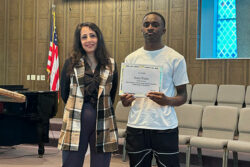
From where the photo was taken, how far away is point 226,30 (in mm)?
7293

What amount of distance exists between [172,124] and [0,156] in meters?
4.05

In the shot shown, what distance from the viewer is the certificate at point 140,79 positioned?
2148 millimetres

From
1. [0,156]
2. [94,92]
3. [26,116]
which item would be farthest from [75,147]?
[0,156]

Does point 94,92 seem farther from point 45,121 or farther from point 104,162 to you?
point 45,121

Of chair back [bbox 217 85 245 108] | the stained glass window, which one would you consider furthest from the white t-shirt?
the stained glass window

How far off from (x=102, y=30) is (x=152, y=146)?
6124mm

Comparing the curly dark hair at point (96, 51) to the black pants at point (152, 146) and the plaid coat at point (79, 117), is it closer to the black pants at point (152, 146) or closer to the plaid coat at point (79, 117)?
the plaid coat at point (79, 117)

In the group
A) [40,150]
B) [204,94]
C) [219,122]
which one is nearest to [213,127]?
[219,122]

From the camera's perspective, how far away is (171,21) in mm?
7352

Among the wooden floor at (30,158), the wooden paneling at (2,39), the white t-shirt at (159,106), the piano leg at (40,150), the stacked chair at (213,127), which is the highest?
the wooden paneling at (2,39)

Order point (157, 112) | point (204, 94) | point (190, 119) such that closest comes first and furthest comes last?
point (157, 112)
point (190, 119)
point (204, 94)

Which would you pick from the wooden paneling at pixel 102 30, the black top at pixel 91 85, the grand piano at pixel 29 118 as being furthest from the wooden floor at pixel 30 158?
the black top at pixel 91 85

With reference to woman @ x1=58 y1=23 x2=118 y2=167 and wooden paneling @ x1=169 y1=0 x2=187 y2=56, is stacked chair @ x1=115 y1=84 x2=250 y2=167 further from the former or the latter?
woman @ x1=58 y1=23 x2=118 y2=167

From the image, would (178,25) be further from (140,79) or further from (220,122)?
(140,79)
